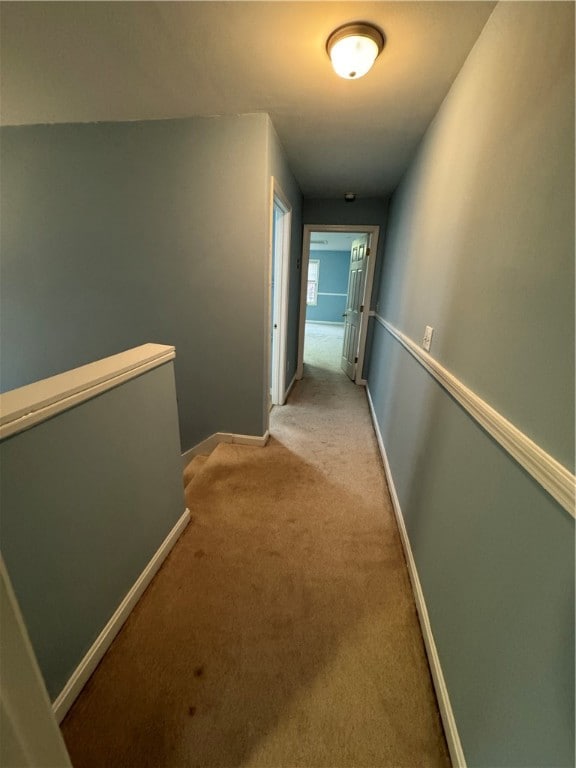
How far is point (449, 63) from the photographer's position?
1.31 m

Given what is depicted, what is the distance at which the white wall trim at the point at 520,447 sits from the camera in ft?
1.77

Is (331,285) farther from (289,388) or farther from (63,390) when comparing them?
(63,390)

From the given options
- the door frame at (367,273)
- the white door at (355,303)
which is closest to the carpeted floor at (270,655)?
the door frame at (367,273)

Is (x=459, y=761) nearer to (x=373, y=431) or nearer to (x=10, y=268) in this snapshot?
(x=373, y=431)

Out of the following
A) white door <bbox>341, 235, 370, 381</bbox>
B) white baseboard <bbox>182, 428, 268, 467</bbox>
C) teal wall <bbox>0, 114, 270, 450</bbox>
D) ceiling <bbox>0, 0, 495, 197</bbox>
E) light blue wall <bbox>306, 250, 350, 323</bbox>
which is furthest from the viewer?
light blue wall <bbox>306, 250, 350, 323</bbox>

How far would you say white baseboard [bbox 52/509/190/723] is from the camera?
35.5 inches

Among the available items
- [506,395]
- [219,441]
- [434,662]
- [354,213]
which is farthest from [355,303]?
[434,662]

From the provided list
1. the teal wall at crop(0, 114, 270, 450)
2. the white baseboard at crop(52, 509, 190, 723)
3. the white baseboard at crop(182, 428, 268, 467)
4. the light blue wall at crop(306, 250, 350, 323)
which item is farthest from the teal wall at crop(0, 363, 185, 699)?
the light blue wall at crop(306, 250, 350, 323)

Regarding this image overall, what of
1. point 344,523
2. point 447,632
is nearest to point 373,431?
point 344,523

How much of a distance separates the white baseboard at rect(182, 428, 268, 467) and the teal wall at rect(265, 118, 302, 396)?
0.71 ft

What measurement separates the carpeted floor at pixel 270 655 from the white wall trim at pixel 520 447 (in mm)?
→ 949

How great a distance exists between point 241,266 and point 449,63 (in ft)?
4.81

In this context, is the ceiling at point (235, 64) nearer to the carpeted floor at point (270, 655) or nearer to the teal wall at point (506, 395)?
the teal wall at point (506, 395)

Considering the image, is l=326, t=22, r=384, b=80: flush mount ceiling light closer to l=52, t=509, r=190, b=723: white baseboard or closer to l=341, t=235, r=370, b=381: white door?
l=52, t=509, r=190, b=723: white baseboard
